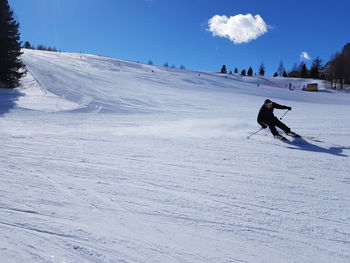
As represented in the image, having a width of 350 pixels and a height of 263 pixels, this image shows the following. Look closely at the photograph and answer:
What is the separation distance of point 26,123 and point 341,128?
11485 mm

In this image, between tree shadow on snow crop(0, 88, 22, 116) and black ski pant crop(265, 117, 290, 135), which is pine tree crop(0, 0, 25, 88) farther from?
black ski pant crop(265, 117, 290, 135)

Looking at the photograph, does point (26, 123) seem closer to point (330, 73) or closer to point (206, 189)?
point (206, 189)

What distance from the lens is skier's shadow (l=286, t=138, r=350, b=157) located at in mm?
5230

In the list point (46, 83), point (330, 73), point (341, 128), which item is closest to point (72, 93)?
point (46, 83)

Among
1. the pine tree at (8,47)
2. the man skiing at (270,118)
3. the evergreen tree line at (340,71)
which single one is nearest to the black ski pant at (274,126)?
the man skiing at (270,118)

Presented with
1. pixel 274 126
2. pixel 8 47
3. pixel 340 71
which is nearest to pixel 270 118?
pixel 274 126

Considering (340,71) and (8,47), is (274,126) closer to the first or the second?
(8,47)

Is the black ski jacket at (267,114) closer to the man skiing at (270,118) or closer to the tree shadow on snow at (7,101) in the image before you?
the man skiing at (270,118)

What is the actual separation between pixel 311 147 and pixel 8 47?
20.6 meters

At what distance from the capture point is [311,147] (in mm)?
5527

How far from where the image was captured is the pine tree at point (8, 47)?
15.6m

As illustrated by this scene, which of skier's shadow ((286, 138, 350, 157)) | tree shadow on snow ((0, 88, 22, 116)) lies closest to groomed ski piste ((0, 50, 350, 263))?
skier's shadow ((286, 138, 350, 157))

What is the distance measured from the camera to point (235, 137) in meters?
6.47

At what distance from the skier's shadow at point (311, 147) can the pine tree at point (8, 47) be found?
19.6 meters
